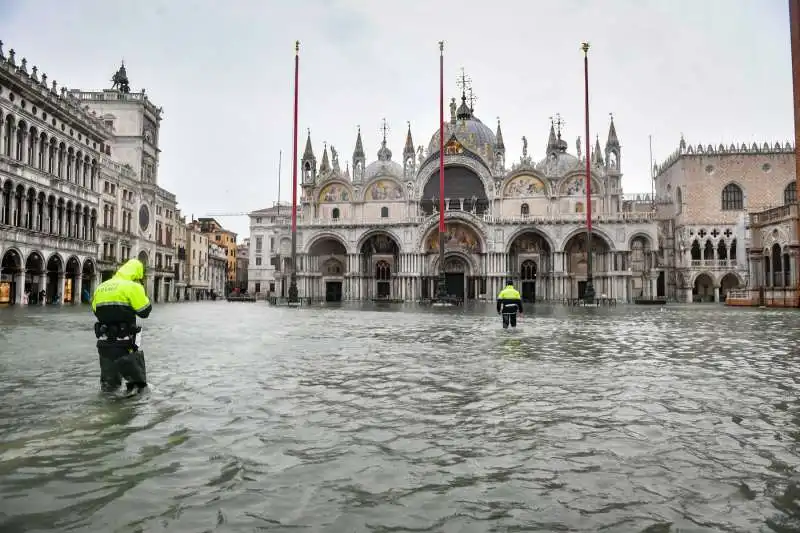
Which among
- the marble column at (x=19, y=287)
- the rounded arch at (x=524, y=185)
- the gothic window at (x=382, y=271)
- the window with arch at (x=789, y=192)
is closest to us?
the marble column at (x=19, y=287)

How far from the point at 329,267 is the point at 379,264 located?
533 cm

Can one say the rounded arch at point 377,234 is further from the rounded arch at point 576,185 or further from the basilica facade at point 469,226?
the rounded arch at point 576,185

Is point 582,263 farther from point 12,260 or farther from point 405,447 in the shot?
point 405,447

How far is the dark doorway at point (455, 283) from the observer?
57.6m

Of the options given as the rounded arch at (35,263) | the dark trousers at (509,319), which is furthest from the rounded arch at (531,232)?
the dark trousers at (509,319)

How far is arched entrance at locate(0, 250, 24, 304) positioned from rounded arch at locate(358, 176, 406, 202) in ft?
99.6

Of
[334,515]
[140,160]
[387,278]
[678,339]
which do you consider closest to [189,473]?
[334,515]

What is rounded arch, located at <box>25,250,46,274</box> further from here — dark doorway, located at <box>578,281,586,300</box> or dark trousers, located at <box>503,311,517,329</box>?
dark doorway, located at <box>578,281,586,300</box>

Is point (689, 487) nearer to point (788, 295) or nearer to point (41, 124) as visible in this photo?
point (788, 295)

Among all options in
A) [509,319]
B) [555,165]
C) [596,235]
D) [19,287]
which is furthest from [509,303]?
[555,165]

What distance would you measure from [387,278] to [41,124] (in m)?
31.7

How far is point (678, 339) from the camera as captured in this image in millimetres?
13922

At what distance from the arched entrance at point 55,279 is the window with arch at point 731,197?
195 ft

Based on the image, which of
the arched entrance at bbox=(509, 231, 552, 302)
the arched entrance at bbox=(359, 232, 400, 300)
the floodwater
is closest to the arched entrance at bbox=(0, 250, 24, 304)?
the arched entrance at bbox=(359, 232, 400, 300)
